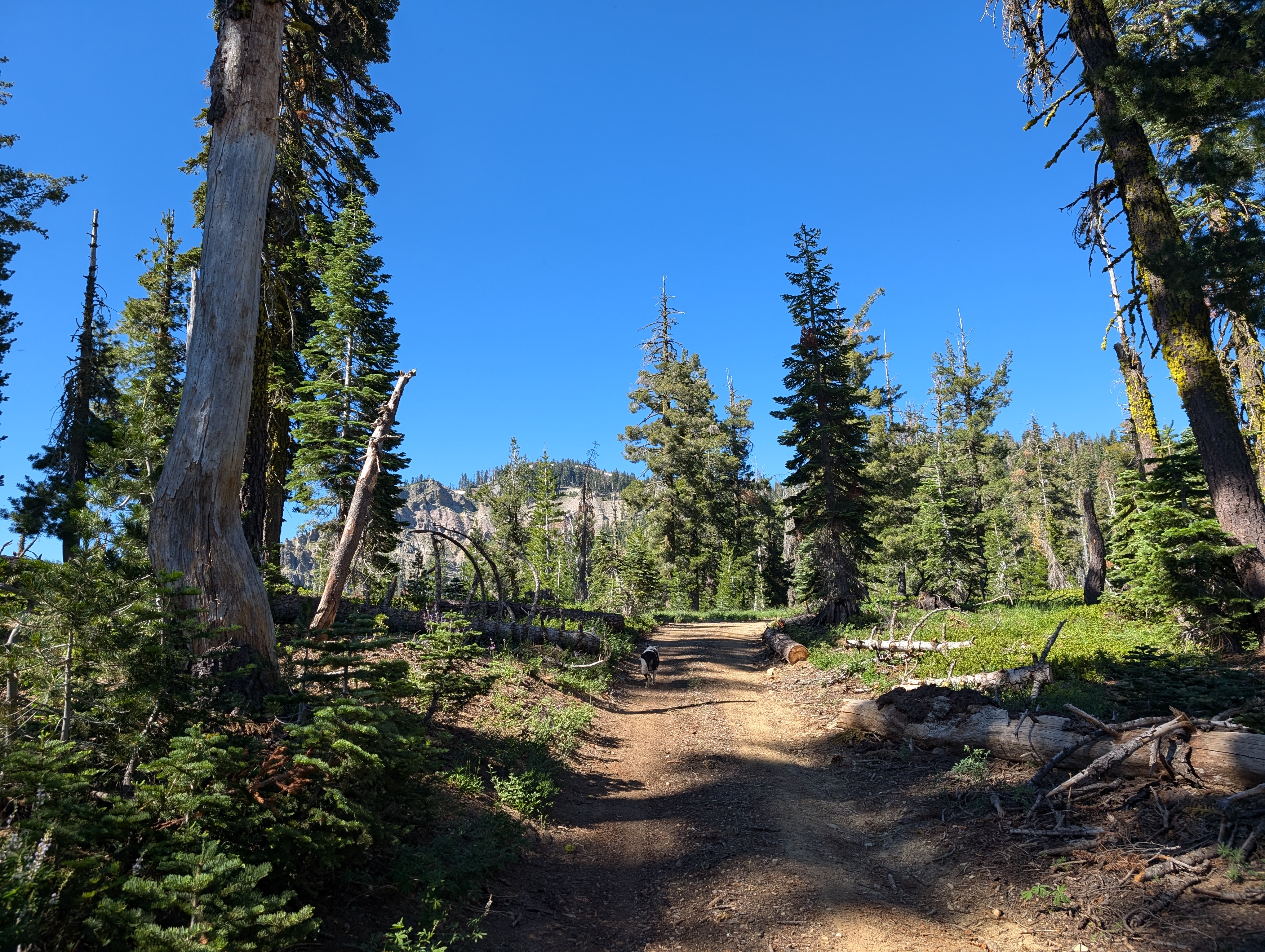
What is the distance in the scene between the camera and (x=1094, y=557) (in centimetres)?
1898

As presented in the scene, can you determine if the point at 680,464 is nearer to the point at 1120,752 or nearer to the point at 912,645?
the point at 912,645

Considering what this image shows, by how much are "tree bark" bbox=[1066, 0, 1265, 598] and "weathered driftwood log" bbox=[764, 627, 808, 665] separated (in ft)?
28.3

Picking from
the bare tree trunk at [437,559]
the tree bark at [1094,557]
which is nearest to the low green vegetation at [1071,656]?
the tree bark at [1094,557]

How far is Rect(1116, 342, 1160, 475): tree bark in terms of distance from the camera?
16625 mm

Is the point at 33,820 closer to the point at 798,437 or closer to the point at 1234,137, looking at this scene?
the point at 1234,137

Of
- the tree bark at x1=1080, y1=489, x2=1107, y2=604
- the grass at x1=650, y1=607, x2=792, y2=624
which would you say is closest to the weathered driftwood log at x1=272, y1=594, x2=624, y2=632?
the grass at x1=650, y1=607, x2=792, y2=624

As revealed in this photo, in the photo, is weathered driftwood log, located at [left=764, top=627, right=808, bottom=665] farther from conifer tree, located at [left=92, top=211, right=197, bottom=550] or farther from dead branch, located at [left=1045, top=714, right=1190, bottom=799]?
conifer tree, located at [left=92, top=211, right=197, bottom=550]

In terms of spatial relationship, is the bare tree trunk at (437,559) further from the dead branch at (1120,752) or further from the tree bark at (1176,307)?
the tree bark at (1176,307)

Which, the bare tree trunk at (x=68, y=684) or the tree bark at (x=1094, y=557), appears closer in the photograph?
the bare tree trunk at (x=68, y=684)

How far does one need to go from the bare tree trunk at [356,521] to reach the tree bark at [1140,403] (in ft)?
62.9

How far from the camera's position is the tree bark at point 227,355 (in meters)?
4.95

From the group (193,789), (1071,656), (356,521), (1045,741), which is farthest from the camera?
(1071,656)

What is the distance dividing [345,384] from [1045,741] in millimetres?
17397

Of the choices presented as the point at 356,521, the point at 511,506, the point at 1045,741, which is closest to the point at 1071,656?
the point at 1045,741
